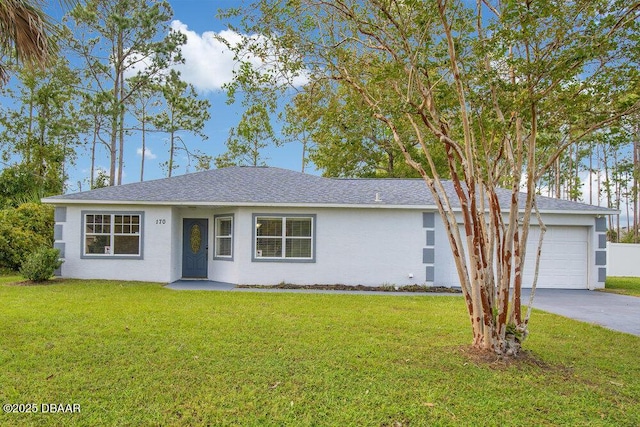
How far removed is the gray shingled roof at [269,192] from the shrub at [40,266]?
64.1 inches

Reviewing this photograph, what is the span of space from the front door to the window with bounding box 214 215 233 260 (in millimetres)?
479

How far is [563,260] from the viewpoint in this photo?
41.8ft

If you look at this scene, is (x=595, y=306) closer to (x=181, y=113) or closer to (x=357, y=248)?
(x=357, y=248)

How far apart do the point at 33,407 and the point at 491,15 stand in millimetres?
7221

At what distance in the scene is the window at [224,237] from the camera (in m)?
12.3

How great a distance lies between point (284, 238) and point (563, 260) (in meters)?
8.82

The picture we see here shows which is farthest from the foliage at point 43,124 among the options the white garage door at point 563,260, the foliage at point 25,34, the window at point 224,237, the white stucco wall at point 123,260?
the white garage door at point 563,260

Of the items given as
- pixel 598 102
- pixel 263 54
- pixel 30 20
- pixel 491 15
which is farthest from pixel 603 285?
pixel 30 20

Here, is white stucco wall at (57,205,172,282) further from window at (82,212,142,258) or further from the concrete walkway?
the concrete walkway

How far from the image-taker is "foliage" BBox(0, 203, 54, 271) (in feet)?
43.4

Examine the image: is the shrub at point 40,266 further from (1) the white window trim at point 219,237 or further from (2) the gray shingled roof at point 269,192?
(1) the white window trim at point 219,237

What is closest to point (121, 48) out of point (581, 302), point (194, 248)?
point (194, 248)

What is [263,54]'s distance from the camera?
6.50 m

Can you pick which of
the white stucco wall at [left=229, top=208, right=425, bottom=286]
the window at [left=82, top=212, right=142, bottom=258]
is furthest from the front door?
the white stucco wall at [left=229, top=208, right=425, bottom=286]
